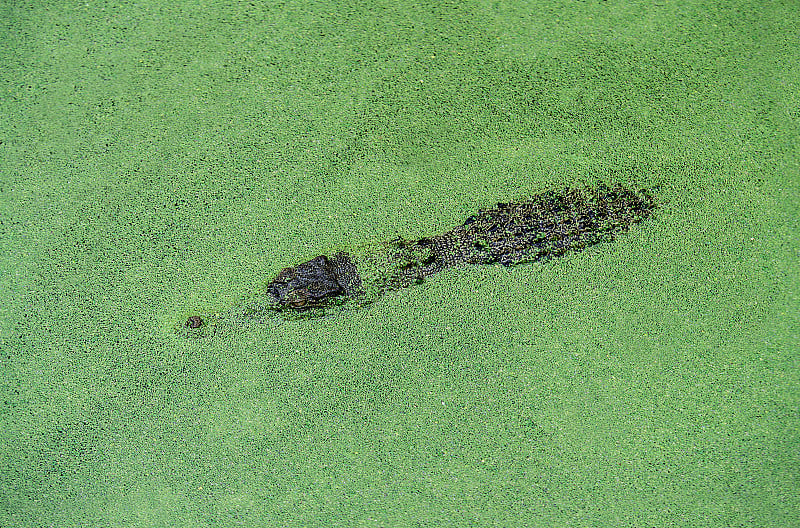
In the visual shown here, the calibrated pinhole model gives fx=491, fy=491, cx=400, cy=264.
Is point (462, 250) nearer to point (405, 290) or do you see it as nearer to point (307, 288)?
point (405, 290)

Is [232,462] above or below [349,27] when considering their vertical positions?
below

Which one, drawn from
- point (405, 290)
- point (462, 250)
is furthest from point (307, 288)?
point (462, 250)

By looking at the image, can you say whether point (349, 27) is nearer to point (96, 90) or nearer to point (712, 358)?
point (96, 90)

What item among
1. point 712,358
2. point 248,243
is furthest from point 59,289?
point 712,358
